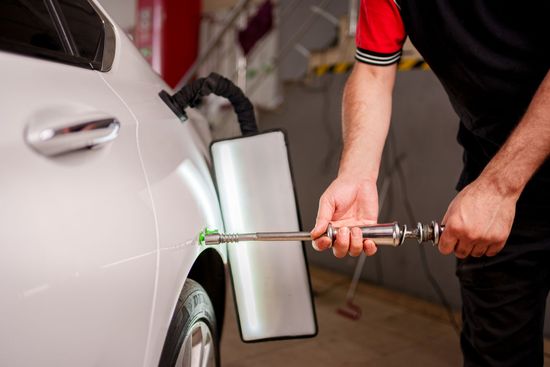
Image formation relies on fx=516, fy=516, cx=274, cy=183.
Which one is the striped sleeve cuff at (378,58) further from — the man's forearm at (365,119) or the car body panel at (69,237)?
the car body panel at (69,237)

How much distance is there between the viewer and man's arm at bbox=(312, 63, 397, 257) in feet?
3.19

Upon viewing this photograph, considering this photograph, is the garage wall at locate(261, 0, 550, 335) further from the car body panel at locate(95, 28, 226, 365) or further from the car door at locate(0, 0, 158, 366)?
the car door at locate(0, 0, 158, 366)

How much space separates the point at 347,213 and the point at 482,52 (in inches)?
16.0

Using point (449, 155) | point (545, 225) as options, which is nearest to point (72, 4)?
point (545, 225)

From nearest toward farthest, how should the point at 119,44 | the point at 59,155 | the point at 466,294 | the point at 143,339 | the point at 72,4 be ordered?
1. the point at 59,155
2. the point at 143,339
3. the point at 72,4
4. the point at 119,44
5. the point at 466,294

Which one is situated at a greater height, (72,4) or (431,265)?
(72,4)

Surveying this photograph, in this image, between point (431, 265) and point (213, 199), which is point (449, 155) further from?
point (213, 199)

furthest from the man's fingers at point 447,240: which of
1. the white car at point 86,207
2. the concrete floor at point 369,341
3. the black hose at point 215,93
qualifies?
the concrete floor at point 369,341

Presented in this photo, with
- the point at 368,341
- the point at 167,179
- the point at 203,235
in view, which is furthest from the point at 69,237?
the point at 368,341

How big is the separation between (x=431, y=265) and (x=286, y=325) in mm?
1787

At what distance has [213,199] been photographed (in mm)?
1112

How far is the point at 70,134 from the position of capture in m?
0.63

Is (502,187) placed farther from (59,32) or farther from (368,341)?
(368,341)

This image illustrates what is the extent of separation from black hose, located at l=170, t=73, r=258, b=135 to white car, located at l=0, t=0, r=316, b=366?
0.55ft
